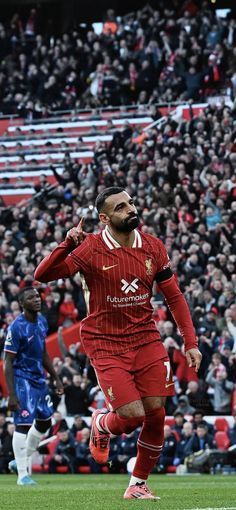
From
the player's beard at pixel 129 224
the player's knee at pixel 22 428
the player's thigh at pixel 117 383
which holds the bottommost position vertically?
the player's thigh at pixel 117 383

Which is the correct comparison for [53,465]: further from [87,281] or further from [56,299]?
[87,281]

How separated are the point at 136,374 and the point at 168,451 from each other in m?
10.0

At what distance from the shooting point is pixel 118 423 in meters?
10.1

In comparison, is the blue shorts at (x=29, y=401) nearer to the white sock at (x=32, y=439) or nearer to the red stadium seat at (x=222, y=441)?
the white sock at (x=32, y=439)

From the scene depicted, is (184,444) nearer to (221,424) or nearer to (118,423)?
(221,424)

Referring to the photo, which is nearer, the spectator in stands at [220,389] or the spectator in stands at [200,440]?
the spectator in stands at [200,440]

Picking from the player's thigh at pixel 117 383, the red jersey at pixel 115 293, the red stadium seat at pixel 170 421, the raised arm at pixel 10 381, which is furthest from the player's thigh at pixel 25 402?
the player's thigh at pixel 117 383

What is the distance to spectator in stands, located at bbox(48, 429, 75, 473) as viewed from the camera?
2123 cm

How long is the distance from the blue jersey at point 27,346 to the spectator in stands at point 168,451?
A: 466 cm

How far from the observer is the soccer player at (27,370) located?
15398mm

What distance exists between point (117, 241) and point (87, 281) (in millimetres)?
417

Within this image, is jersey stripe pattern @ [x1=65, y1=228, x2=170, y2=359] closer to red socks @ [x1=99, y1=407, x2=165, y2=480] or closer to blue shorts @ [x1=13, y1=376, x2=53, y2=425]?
red socks @ [x1=99, y1=407, x2=165, y2=480]

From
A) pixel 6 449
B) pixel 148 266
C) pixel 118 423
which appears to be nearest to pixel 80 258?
pixel 148 266

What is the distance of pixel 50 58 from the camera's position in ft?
131
